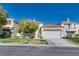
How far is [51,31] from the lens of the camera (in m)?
14.5

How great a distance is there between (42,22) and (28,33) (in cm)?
36

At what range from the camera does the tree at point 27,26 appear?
14.4 metres

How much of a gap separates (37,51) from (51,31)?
20.1 inches

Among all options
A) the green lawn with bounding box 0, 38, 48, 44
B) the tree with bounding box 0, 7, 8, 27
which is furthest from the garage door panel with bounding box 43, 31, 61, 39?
the tree with bounding box 0, 7, 8, 27

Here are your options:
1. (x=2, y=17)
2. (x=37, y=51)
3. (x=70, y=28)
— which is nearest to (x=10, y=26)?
(x=2, y=17)

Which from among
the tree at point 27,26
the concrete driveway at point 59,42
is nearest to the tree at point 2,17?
the tree at point 27,26

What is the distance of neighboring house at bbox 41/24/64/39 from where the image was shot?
14414 mm

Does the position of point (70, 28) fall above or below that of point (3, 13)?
below

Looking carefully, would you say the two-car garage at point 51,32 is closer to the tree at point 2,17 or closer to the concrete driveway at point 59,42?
the concrete driveway at point 59,42

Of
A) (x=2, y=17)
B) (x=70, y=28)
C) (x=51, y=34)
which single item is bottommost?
(x=51, y=34)

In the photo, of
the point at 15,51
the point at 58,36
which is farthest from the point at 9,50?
the point at 58,36

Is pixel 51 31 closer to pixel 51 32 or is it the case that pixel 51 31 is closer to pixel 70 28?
pixel 51 32

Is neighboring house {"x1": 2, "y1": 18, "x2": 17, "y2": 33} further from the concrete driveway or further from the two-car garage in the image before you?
the concrete driveway

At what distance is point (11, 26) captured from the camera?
1437cm
